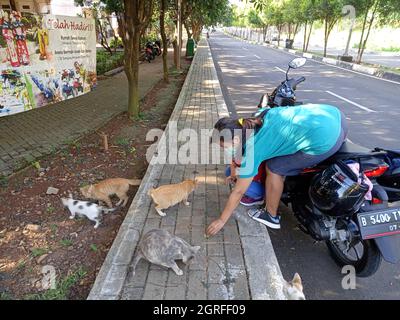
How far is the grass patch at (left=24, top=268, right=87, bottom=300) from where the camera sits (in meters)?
2.47

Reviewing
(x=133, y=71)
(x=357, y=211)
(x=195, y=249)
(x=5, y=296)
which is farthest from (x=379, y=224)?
(x=133, y=71)

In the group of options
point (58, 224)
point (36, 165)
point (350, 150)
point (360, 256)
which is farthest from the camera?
point (36, 165)

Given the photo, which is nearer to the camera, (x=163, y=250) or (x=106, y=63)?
(x=163, y=250)

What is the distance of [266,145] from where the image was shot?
2613 mm

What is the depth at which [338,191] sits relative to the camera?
7.76 ft

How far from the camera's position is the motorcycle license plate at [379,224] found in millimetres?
2369

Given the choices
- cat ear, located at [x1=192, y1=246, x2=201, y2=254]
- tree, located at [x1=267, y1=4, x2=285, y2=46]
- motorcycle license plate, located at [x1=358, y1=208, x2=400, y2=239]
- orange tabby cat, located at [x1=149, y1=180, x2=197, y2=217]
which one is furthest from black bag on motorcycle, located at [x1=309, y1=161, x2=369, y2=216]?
tree, located at [x1=267, y1=4, x2=285, y2=46]

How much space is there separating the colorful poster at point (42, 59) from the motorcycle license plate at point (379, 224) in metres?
4.99

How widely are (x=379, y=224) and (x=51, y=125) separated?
6.24 m

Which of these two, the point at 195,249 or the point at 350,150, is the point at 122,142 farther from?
the point at 350,150

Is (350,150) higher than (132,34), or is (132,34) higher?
(132,34)

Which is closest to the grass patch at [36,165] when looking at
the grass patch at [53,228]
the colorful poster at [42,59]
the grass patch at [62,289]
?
the colorful poster at [42,59]

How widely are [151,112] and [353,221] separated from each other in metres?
6.16

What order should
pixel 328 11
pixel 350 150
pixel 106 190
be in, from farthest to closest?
1. pixel 328 11
2. pixel 106 190
3. pixel 350 150
